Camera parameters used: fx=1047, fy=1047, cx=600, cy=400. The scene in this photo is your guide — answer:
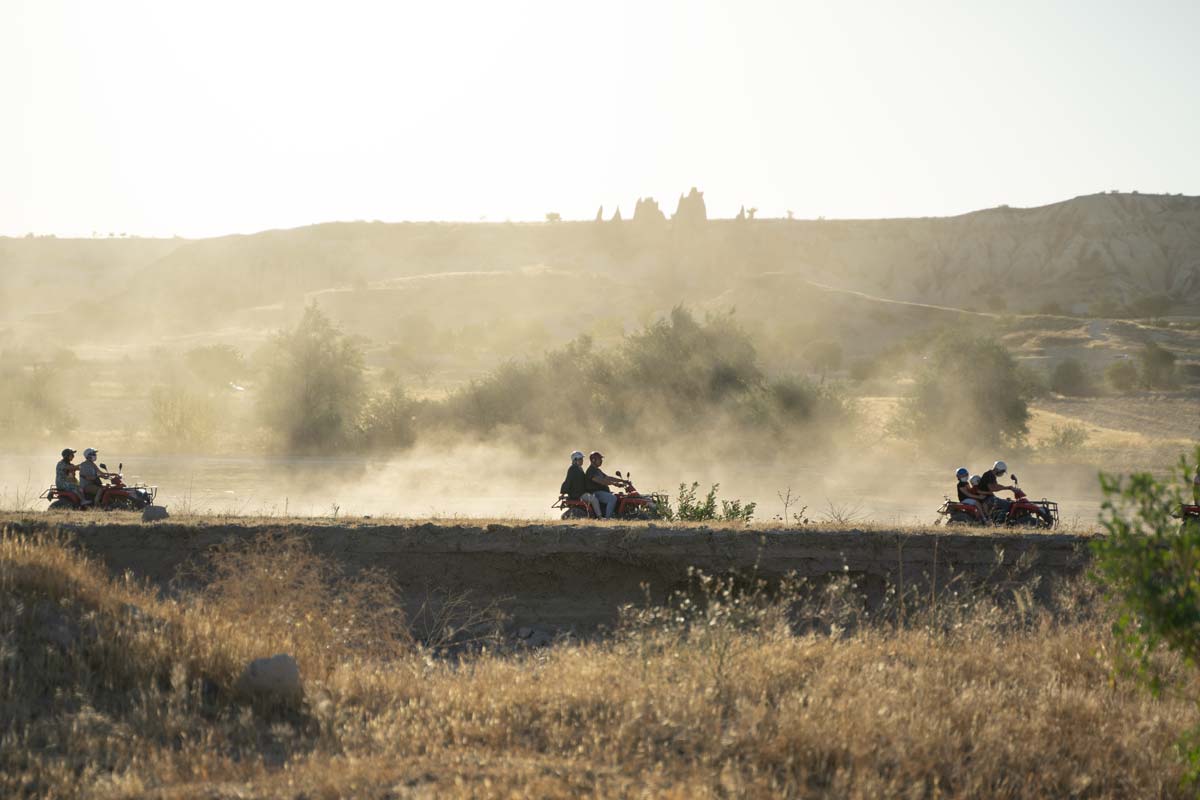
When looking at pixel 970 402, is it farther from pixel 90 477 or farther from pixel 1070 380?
pixel 90 477

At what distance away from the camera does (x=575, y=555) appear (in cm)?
1488

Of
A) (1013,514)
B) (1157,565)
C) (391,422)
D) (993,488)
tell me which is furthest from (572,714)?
(391,422)

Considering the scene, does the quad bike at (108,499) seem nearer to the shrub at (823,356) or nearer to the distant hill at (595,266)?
the shrub at (823,356)

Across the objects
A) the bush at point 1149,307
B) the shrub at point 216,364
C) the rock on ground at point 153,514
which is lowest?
the rock on ground at point 153,514

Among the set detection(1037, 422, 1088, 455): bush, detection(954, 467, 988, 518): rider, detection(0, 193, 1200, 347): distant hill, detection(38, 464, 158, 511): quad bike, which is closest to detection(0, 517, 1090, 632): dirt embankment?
detection(954, 467, 988, 518): rider

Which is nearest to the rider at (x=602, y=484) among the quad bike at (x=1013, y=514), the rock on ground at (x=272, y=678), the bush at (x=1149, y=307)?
the quad bike at (x=1013, y=514)

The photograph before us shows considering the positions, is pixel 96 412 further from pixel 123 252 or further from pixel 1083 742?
pixel 123 252

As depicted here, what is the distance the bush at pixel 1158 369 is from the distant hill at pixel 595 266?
41702mm

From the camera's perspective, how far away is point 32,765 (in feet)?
20.4

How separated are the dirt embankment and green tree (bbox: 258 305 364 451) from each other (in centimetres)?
2200

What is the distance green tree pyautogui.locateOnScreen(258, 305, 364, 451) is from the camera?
3681 centimetres

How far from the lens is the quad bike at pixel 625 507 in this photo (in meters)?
17.3

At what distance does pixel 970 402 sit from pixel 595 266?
8809 centimetres

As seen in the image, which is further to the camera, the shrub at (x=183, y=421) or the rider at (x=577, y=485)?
the shrub at (x=183, y=421)
